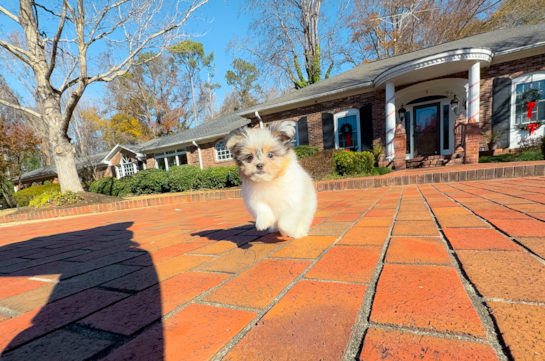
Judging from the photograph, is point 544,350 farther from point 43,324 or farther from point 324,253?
point 43,324

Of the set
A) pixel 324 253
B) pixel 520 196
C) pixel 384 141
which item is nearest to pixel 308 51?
pixel 384 141

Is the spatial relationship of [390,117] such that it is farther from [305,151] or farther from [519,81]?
[519,81]

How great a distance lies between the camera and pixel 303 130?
14.4 metres

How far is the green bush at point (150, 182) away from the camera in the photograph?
13539 millimetres

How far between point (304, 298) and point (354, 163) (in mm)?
7991

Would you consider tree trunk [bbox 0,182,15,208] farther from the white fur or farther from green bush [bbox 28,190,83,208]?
the white fur

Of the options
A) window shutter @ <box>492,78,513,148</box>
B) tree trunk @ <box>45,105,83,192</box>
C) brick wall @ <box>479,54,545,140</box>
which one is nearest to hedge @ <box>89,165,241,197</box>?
tree trunk @ <box>45,105,83,192</box>

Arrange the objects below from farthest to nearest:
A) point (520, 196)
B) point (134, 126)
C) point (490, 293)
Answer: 1. point (134, 126)
2. point (520, 196)
3. point (490, 293)

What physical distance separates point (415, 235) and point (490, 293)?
95 cm

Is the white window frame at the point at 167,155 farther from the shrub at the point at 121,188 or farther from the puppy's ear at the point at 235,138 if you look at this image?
the puppy's ear at the point at 235,138

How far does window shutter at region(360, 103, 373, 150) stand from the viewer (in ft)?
40.4

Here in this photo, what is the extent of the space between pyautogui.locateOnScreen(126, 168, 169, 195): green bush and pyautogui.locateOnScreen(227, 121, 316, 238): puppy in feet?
40.9

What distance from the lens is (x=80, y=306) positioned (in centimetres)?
130

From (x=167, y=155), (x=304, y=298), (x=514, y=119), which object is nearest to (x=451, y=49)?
(x=514, y=119)
